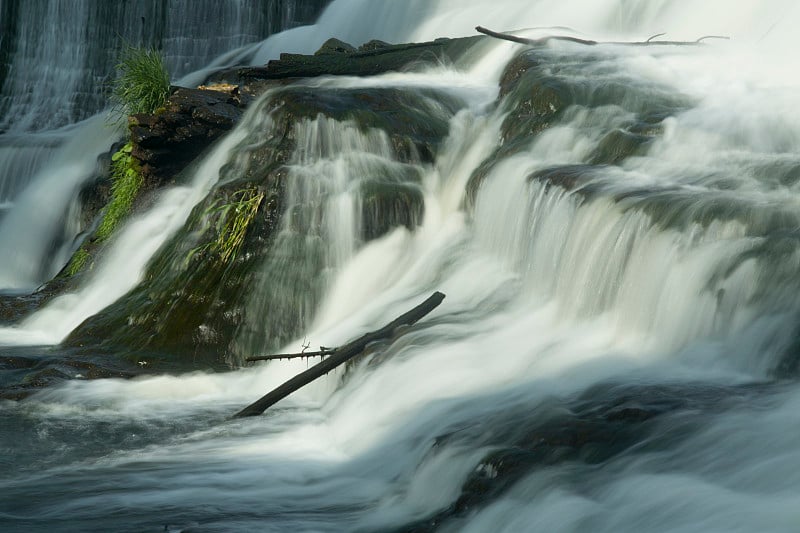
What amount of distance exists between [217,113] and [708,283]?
550cm

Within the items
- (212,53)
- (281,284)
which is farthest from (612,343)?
(212,53)

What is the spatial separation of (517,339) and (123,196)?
4900 millimetres

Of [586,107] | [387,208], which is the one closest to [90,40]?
[387,208]

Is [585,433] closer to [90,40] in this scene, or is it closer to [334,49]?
[334,49]

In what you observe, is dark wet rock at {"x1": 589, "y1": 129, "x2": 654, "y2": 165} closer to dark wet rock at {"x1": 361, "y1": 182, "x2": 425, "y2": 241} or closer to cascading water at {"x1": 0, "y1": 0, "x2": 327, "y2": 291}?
dark wet rock at {"x1": 361, "y1": 182, "x2": 425, "y2": 241}

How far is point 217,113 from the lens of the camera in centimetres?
980

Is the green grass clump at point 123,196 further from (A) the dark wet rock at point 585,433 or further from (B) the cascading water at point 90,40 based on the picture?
(B) the cascading water at point 90,40

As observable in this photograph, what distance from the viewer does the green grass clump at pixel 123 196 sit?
31.9 feet

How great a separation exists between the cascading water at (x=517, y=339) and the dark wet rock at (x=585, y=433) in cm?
1

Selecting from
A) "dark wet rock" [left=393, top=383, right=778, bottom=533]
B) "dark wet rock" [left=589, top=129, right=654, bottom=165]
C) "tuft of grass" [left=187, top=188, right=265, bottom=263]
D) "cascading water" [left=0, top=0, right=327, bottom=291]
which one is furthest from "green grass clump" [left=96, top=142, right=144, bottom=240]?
"cascading water" [left=0, top=0, right=327, bottom=291]

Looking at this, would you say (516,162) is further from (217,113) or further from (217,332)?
(217,113)

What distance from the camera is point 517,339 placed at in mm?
6105

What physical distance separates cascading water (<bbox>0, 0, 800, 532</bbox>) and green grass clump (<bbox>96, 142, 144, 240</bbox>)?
524 millimetres

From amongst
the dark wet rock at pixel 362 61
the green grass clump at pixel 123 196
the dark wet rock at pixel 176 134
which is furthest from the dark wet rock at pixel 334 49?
the green grass clump at pixel 123 196
